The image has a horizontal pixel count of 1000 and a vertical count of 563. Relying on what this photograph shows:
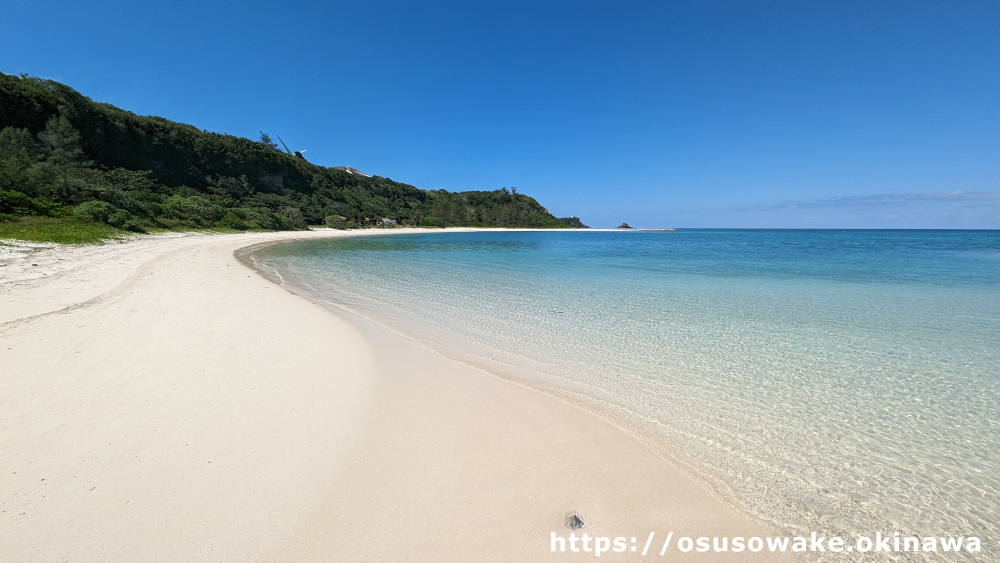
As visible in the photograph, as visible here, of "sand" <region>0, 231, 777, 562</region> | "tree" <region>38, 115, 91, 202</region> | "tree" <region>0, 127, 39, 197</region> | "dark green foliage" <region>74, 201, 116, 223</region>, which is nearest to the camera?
"sand" <region>0, 231, 777, 562</region>

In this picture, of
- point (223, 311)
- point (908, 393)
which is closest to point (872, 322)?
point (908, 393)

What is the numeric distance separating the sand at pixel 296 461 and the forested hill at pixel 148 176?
79.8 feet

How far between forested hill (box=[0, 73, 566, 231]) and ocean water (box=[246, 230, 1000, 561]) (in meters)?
26.6

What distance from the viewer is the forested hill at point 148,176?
25094mm

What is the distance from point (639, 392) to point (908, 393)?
3.28m

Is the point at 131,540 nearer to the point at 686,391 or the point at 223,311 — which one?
the point at 686,391

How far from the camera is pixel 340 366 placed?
195 inches

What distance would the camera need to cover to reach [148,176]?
50531 mm

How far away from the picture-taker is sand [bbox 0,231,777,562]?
7.13 ft

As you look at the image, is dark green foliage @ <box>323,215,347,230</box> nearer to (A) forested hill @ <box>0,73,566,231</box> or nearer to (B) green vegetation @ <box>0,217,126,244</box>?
(A) forested hill @ <box>0,73,566,231</box>

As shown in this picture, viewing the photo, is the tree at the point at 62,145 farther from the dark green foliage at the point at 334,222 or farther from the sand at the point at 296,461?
the sand at the point at 296,461

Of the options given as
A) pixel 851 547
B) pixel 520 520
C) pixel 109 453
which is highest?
pixel 109 453

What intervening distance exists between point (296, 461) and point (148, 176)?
68.6 metres

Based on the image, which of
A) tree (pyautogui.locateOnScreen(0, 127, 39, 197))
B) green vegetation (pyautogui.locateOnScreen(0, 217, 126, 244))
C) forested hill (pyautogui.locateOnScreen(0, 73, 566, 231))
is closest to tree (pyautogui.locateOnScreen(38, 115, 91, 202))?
forested hill (pyautogui.locateOnScreen(0, 73, 566, 231))
